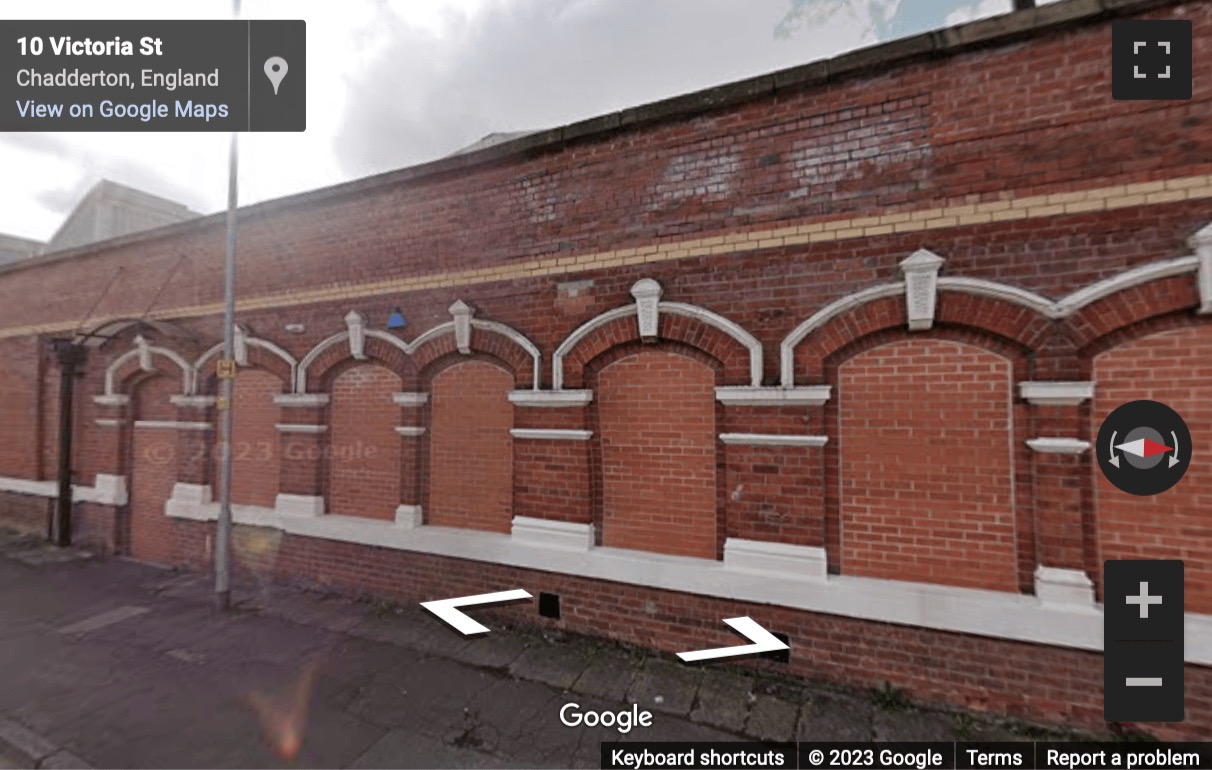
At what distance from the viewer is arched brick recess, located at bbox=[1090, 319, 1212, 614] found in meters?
3.41

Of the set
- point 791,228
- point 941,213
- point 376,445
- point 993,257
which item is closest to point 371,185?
point 376,445

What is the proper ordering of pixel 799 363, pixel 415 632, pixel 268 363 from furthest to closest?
pixel 268 363 → pixel 415 632 → pixel 799 363

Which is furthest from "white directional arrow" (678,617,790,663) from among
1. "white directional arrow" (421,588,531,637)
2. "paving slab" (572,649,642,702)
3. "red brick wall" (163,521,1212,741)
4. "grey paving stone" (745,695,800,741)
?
"white directional arrow" (421,588,531,637)

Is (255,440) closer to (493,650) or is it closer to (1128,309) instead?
Answer: (493,650)

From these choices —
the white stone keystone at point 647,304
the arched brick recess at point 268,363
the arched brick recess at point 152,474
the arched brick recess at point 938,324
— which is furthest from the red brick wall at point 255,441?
the arched brick recess at point 938,324

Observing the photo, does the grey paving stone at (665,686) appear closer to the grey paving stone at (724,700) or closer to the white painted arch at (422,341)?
the grey paving stone at (724,700)

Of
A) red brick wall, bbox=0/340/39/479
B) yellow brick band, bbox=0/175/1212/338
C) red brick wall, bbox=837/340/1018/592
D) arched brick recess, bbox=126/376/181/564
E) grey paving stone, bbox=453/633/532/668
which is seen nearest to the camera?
yellow brick band, bbox=0/175/1212/338

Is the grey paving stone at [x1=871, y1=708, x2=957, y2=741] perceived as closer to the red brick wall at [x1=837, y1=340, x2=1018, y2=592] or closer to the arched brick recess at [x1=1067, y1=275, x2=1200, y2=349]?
the red brick wall at [x1=837, y1=340, x2=1018, y2=592]

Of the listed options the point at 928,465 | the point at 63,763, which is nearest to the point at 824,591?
the point at 928,465

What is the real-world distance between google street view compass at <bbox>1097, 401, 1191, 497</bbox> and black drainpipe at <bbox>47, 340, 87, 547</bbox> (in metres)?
13.9

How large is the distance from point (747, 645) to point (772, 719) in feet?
2.10

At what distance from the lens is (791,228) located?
439cm

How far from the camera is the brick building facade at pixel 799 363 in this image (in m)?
3.59

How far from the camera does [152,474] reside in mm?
7855
